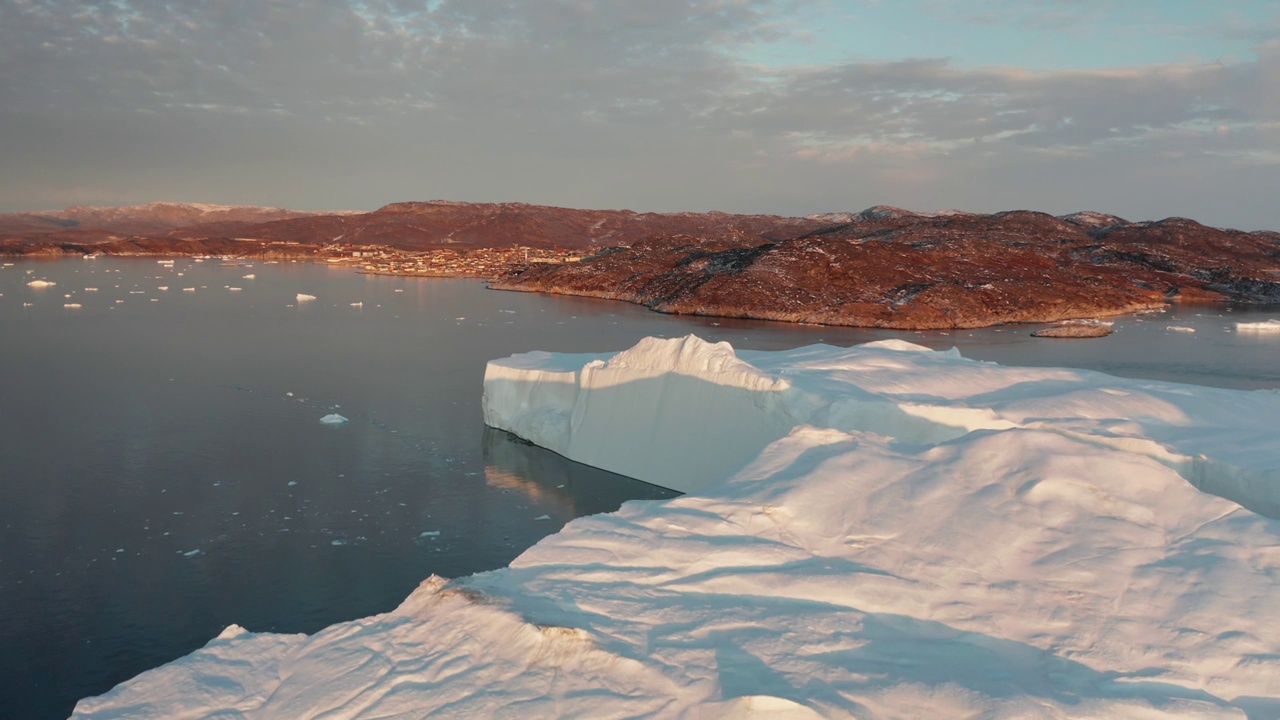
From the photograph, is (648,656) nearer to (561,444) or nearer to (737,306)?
(561,444)

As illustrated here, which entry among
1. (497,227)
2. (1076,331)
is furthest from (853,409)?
(497,227)

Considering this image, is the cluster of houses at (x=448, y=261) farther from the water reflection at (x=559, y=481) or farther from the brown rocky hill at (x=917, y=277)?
the water reflection at (x=559, y=481)

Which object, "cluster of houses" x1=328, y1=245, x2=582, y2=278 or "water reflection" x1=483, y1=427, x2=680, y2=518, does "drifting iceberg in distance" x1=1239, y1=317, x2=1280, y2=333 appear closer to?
"water reflection" x1=483, y1=427, x2=680, y2=518

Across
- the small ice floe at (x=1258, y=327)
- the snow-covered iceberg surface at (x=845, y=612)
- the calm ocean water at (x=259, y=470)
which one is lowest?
the calm ocean water at (x=259, y=470)

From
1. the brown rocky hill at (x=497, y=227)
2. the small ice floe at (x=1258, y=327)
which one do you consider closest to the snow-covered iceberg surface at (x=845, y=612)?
the small ice floe at (x=1258, y=327)

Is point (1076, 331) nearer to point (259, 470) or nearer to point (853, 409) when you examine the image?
point (853, 409)

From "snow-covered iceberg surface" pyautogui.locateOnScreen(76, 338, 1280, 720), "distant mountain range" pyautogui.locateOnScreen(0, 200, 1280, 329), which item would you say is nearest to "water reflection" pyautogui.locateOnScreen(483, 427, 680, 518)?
"snow-covered iceberg surface" pyautogui.locateOnScreen(76, 338, 1280, 720)

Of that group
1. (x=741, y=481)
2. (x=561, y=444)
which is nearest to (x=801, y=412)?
(x=741, y=481)
